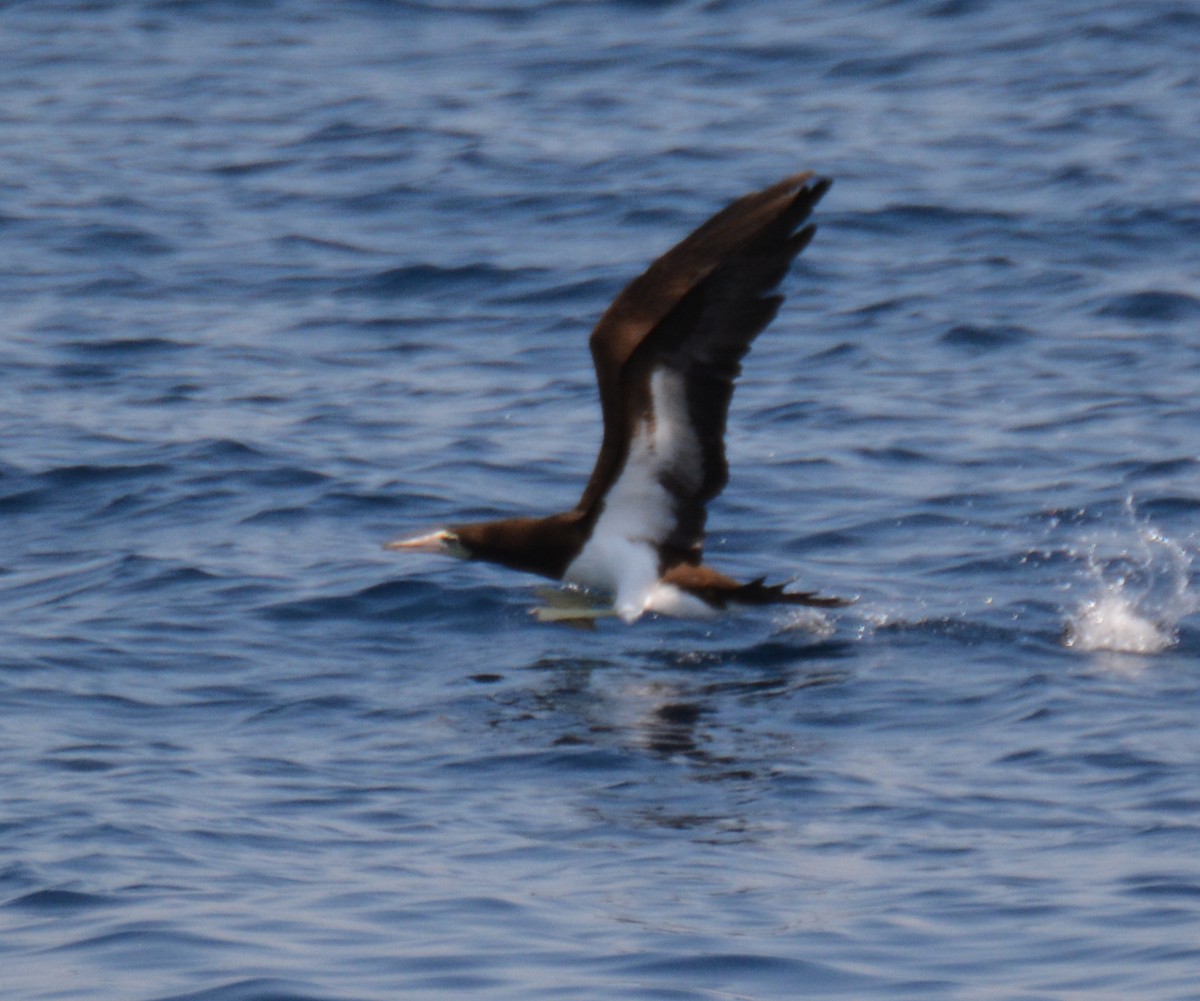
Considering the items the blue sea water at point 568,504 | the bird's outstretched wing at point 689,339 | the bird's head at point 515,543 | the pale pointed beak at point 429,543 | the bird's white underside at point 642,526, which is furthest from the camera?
the pale pointed beak at point 429,543

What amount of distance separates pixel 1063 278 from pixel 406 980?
9.18 metres

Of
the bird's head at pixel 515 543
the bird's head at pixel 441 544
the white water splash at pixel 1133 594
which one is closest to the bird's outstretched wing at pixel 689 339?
the bird's head at pixel 515 543

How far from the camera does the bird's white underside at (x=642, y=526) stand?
9.00m

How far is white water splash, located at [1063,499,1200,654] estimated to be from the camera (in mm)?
9148

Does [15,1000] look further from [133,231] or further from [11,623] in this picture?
[133,231]

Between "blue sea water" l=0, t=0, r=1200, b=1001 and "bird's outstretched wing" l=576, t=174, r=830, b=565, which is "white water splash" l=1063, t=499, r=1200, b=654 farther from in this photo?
"bird's outstretched wing" l=576, t=174, r=830, b=565

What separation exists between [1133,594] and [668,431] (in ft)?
7.29

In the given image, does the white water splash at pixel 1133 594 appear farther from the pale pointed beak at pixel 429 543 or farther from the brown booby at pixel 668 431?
the pale pointed beak at pixel 429 543

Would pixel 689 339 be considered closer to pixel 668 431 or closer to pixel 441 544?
pixel 668 431

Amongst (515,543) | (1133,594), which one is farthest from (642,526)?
(1133,594)

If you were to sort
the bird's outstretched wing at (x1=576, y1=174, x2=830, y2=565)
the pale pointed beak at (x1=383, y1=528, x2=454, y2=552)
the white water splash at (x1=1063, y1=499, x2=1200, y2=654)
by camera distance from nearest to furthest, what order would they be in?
1. the bird's outstretched wing at (x1=576, y1=174, x2=830, y2=565)
2. the white water splash at (x1=1063, y1=499, x2=1200, y2=654)
3. the pale pointed beak at (x1=383, y1=528, x2=454, y2=552)

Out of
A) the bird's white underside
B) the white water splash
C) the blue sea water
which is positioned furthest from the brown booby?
the white water splash

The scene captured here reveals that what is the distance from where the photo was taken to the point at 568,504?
439 inches

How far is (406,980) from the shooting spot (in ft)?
20.0
